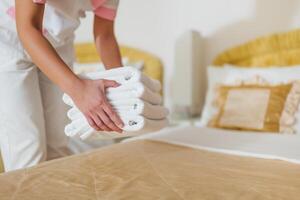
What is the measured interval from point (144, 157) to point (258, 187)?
426 millimetres

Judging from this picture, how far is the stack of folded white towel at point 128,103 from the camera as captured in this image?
105 cm

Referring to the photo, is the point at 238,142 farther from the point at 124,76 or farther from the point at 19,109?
the point at 19,109

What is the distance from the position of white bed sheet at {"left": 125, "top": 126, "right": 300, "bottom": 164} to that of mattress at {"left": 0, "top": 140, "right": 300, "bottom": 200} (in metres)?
0.08

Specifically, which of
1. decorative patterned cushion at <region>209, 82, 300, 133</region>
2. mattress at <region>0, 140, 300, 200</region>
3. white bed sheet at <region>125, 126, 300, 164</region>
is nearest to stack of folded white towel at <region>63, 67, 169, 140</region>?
mattress at <region>0, 140, 300, 200</region>

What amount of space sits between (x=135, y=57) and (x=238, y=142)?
1.37 metres

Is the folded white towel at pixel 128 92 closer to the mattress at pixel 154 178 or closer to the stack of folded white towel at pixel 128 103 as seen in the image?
the stack of folded white towel at pixel 128 103

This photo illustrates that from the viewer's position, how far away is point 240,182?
0.91 metres

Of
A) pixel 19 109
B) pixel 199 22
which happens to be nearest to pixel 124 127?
pixel 19 109

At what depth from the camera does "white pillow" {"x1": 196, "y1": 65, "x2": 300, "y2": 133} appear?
1.83 m

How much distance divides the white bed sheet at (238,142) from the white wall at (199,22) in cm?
81

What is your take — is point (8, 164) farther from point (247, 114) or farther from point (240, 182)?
point (247, 114)

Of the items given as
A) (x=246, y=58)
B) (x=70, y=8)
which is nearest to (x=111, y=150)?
(x=70, y=8)

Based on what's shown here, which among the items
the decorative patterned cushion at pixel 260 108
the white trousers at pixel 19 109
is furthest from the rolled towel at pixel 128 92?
the decorative patterned cushion at pixel 260 108

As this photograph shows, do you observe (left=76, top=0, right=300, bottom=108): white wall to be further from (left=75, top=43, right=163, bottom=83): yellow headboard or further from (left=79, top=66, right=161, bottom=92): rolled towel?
(left=79, top=66, right=161, bottom=92): rolled towel
